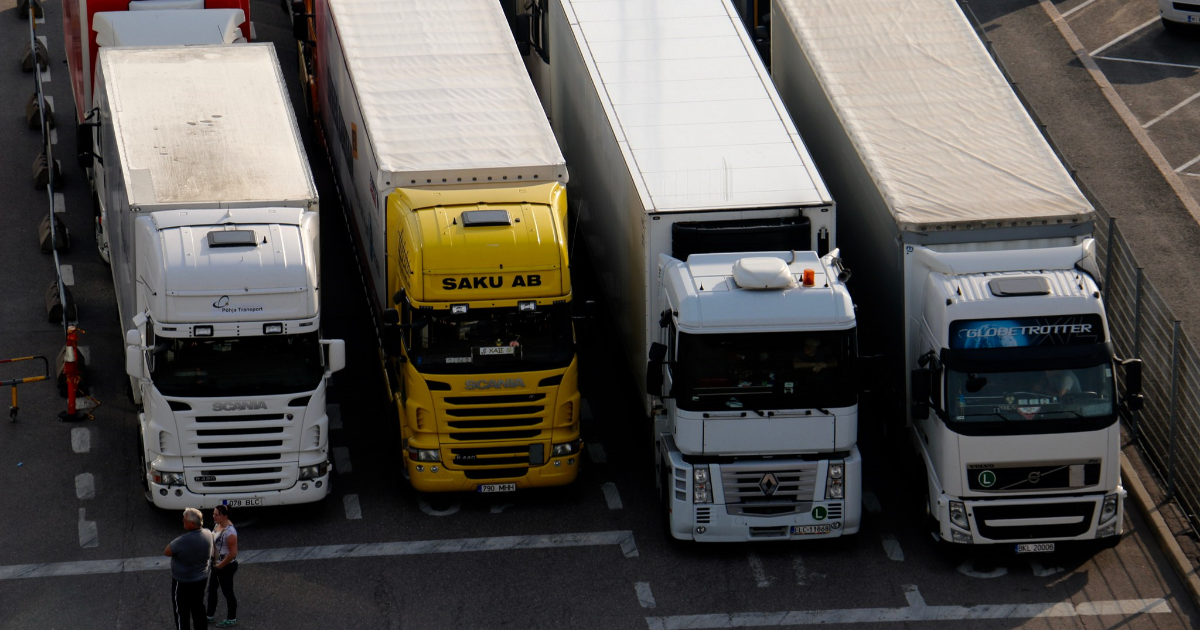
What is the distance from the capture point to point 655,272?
843 inches

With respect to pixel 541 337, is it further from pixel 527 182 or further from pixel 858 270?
pixel 858 270

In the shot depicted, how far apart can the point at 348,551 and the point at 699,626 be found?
436 cm

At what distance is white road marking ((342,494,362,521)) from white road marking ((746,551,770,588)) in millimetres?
4822

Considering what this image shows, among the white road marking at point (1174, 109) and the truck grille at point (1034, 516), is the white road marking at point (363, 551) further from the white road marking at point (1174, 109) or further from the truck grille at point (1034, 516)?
the white road marking at point (1174, 109)

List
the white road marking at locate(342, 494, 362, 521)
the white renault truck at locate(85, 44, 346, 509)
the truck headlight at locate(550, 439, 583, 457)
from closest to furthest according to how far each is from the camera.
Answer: the white renault truck at locate(85, 44, 346, 509)
the truck headlight at locate(550, 439, 583, 457)
the white road marking at locate(342, 494, 362, 521)

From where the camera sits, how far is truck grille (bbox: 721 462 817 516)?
68.0 ft

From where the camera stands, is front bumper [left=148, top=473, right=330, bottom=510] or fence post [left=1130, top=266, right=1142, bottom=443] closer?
front bumper [left=148, top=473, right=330, bottom=510]

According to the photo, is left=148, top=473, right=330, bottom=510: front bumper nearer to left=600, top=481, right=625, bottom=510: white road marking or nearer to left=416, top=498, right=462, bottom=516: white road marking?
left=416, top=498, right=462, bottom=516: white road marking

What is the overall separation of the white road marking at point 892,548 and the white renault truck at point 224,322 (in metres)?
6.78

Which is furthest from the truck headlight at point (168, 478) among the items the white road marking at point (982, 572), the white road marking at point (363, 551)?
the white road marking at point (982, 572)

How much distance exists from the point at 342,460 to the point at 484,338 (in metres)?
3.44

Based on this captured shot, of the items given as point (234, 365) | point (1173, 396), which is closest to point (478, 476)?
point (234, 365)

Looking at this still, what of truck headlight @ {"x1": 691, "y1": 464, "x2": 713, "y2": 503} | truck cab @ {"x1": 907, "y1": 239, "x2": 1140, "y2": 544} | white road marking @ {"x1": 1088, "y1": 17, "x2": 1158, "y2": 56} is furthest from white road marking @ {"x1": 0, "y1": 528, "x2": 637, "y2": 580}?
white road marking @ {"x1": 1088, "y1": 17, "x2": 1158, "y2": 56}

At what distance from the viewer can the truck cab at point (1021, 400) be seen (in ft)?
65.9
